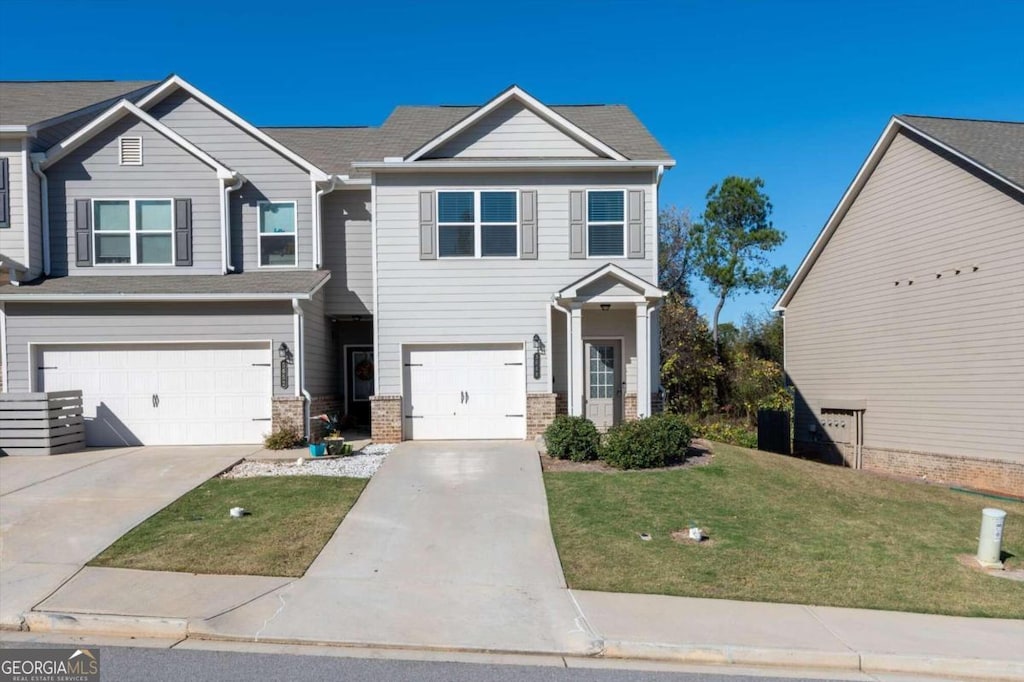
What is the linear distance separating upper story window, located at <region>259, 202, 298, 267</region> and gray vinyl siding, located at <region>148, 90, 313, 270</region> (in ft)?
0.42

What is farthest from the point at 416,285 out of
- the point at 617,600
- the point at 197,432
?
the point at 617,600

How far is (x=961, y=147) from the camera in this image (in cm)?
1527

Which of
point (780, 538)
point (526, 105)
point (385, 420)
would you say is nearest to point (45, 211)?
point (385, 420)

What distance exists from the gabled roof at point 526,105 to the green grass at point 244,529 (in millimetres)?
7819

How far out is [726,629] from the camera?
21.0 feet

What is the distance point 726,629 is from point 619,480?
5.25 metres

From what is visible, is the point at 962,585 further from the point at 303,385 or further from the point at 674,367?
the point at 674,367

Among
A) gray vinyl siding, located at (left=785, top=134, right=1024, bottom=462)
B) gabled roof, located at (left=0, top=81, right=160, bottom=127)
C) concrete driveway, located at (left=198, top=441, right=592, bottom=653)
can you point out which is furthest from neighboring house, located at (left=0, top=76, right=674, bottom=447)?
gray vinyl siding, located at (left=785, top=134, right=1024, bottom=462)

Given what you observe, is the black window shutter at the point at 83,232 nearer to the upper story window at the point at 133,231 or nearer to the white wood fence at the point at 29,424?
the upper story window at the point at 133,231

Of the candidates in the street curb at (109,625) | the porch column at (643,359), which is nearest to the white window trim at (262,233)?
the porch column at (643,359)

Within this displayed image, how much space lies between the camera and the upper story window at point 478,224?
15.8 metres

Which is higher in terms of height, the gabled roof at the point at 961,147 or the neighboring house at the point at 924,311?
the gabled roof at the point at 961,147

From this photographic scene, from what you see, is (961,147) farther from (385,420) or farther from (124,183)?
(124,183)

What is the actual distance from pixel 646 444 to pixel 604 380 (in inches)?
148
